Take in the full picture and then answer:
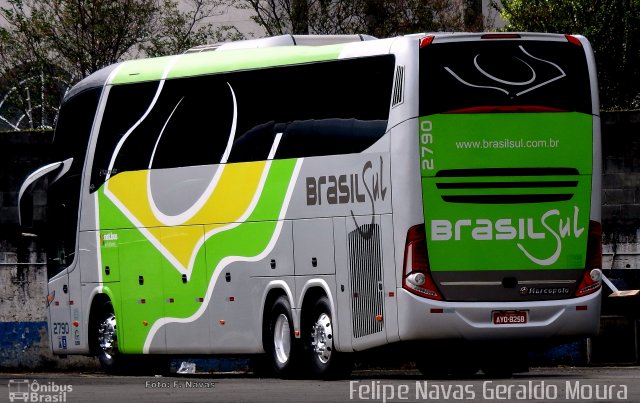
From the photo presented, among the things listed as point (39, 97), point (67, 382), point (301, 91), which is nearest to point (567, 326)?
point (301, 91)

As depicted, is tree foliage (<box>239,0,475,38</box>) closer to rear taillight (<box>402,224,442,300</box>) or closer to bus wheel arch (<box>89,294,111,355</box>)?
bus wheel arch (<box>89,294,111,355</box>)

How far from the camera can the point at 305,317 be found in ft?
73.1

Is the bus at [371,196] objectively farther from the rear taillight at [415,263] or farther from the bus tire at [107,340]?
the bus tire at [107,340]

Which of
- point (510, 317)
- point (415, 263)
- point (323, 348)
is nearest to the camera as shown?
point (415, 263)

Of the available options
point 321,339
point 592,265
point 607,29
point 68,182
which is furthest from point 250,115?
point 607,29

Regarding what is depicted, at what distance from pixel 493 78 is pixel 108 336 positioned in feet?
26.6

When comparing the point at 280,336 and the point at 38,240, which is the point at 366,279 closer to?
the point at 280,336

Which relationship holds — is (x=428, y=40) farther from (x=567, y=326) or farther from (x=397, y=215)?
(x=567, y=326)

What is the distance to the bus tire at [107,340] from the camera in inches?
1033

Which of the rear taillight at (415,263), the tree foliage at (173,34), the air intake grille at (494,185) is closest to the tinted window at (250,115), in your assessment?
the air intake grille at (494,185)

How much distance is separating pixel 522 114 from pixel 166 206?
564 cm

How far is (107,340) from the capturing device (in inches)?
1038

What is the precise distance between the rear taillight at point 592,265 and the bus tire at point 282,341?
3463mm

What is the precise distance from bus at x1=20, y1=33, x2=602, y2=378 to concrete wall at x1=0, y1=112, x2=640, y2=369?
5.98m
